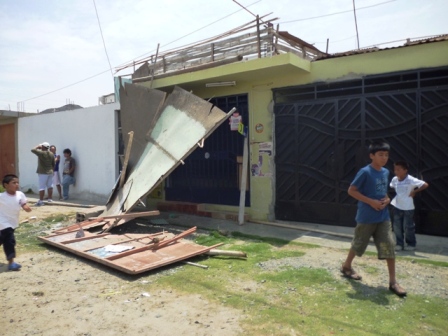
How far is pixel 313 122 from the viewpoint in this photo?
24.1ft

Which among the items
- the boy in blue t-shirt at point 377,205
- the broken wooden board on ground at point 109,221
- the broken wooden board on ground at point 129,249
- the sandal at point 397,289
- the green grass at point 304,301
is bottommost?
the green grass at point 304,301

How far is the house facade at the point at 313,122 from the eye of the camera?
6.16 metres

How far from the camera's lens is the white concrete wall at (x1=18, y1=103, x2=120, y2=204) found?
1082cm

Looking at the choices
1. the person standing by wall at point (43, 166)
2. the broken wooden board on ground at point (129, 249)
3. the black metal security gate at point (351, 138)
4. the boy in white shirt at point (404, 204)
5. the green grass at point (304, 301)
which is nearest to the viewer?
the green grass at point (304, 301)

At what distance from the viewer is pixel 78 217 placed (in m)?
7.79

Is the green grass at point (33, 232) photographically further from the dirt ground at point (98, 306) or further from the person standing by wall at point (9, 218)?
the dirt ground at point (98, 306)

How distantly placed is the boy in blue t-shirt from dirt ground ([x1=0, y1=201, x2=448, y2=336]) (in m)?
0.47

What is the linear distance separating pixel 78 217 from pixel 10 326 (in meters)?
4.39

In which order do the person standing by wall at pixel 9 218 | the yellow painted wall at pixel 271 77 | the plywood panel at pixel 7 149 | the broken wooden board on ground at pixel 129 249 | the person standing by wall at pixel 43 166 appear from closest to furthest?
the broken wooden board on ground at pixel 129 249, the person standing by wall at pixel 9 218, the yellow painted wall at pixel 271 77, the person standing by wall at pixel 43 166, the plywood panel at pixel 7 149

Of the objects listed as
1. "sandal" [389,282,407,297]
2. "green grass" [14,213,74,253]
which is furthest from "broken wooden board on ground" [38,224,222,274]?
"sandal" [389,282,407,297]

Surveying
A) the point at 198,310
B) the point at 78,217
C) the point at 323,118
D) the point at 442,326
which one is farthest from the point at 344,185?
the point at 78,217

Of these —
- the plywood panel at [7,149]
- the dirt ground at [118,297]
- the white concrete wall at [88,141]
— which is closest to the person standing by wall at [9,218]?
the dirt ground at [118,297]

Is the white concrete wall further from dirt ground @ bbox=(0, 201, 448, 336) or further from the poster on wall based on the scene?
dirt ground @ bbox=(0, 201, 448, 336)

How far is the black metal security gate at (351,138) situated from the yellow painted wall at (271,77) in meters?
0.15
